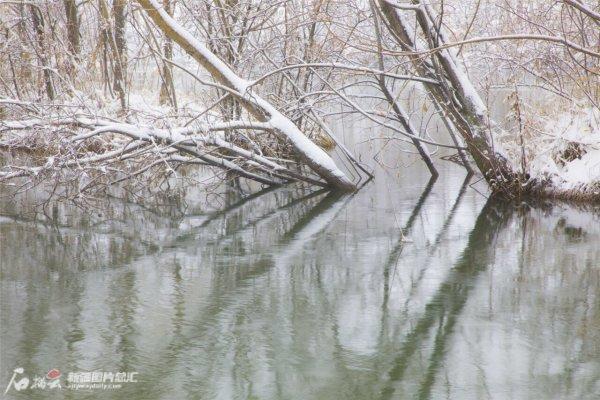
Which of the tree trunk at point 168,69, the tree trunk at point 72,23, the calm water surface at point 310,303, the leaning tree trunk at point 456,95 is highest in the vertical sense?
the tree trunk at point 72,23

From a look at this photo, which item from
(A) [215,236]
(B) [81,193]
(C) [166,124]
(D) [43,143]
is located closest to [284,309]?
(A) [215,236]

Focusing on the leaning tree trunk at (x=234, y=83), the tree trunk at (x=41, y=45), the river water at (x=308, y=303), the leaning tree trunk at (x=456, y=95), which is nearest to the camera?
the river water at (x=308, y=303)

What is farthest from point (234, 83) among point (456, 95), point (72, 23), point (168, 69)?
point (72, 23)

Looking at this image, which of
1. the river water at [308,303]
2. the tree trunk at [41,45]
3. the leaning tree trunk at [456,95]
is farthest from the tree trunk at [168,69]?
the leaning tree trunk at [456,95]

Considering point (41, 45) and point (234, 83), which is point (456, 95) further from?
point (41, 45)

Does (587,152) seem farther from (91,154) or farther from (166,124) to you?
(91,154)

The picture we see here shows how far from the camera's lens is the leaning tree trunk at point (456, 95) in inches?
374

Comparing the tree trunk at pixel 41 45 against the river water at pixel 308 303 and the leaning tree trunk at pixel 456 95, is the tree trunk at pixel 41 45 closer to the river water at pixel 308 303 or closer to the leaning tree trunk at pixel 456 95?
the river water at pixel 308 303

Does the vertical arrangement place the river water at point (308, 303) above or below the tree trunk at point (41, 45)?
below

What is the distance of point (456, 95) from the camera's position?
993 centimetres

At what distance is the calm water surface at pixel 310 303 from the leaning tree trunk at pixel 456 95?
40.2 inches

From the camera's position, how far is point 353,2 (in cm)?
1106

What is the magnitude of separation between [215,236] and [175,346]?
11.5 ft

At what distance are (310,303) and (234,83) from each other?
5.07 meters
